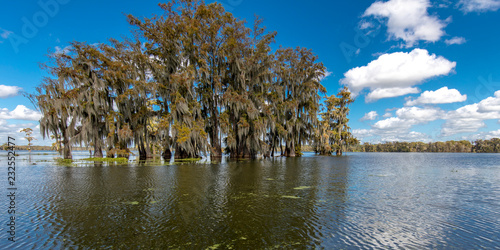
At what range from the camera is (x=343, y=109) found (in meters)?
51.2

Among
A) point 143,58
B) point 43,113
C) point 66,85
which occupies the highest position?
point 143,58

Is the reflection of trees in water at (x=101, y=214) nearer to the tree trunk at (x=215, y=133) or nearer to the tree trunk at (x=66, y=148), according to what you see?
the tree trunk at (x=66, y=148)

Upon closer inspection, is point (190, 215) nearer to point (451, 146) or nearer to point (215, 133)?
point (215, 133)

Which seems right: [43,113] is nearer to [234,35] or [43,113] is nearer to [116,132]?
[116,132]

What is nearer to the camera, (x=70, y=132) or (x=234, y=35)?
(x=70, y=132)

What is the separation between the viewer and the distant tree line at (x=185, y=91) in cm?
2645

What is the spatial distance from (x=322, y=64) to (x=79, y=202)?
3988 centimetres

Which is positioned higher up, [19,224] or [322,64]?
[322,64]

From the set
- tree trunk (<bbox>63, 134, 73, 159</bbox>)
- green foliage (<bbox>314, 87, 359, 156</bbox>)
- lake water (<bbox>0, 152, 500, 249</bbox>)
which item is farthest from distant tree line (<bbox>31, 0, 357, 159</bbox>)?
lake water (<bbox>0, 152, 500, 249</bbox>)

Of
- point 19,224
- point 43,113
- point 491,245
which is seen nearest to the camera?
point 491,245

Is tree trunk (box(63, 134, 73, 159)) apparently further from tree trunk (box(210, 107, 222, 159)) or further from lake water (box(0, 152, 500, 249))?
lake water (box(0, 152, 500, 249))

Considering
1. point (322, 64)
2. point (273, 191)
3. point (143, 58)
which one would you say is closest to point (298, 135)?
point (322, 64)

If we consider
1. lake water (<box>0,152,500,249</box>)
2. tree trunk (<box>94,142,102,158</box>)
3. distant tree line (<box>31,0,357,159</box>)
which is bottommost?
lake water (<box>0,152,500,249</box>)

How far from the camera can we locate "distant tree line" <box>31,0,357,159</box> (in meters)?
26.4
